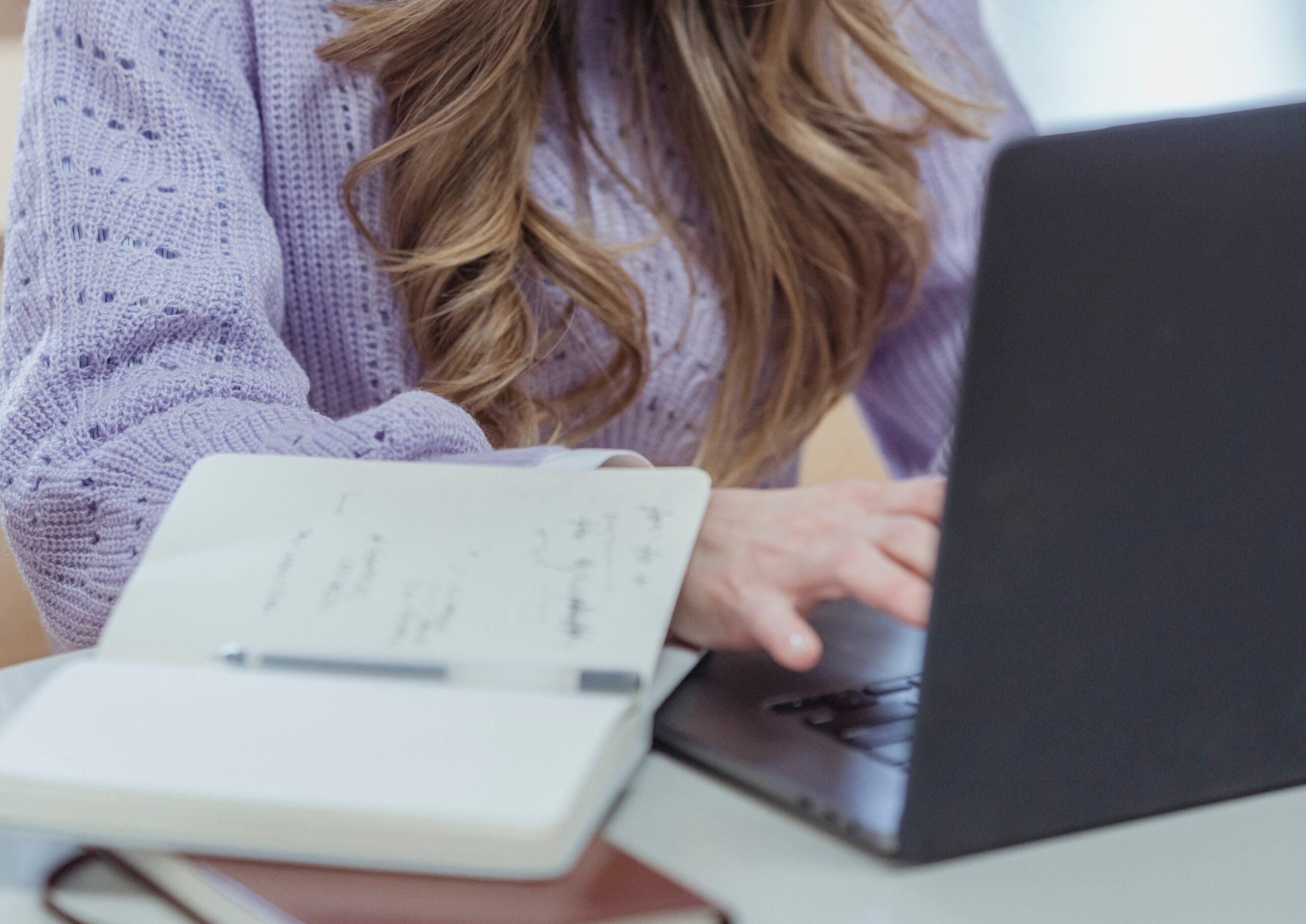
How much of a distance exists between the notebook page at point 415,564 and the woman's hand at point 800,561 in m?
0.03

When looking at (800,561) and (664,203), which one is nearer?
(800,561)

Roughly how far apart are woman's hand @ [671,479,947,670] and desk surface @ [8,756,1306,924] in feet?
0.26

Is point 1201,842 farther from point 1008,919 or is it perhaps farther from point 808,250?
point 808,250

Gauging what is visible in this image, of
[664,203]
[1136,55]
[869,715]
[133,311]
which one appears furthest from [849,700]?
[1136,55]

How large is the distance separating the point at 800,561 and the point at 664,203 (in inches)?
17.4

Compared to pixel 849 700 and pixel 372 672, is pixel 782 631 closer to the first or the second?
pixel 849 700

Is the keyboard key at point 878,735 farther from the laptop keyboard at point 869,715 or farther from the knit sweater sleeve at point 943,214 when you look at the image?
the knit sweater sleeve at point 943,214

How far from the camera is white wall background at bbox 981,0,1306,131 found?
1.68 metres

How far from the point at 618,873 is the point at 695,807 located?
0.06m

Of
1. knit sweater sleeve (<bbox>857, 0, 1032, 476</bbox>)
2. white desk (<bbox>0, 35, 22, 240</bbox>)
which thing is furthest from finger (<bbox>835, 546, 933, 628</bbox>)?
white desk (<bbox>0, 35, 22, 240</bbox>)

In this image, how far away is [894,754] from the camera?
0.36 m

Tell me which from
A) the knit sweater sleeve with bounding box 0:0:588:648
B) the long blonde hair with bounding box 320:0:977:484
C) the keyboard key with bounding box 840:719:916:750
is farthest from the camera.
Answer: the long blonde hair with bounding box 320:0:977:484

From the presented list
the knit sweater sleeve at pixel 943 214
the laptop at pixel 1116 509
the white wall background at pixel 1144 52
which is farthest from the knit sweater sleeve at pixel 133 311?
the white wall background at pixel 1144 52

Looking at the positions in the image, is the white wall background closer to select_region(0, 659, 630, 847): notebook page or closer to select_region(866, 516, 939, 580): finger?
select_region(866, 516, 939, 580): finger
